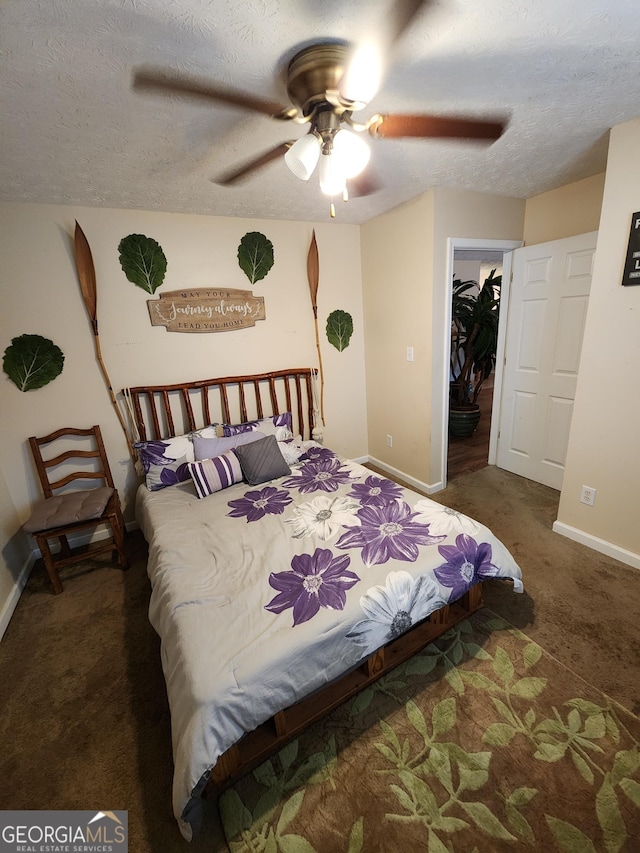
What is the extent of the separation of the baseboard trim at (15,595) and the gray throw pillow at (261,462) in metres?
1.53

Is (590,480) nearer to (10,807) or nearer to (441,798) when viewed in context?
(441,798)

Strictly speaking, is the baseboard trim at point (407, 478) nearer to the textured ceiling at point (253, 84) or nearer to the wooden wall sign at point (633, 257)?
the wooden wall sign at point (633, 257)

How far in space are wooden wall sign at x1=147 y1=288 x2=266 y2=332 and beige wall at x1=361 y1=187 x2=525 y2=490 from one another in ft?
3.67

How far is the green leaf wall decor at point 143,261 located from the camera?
7.82ft

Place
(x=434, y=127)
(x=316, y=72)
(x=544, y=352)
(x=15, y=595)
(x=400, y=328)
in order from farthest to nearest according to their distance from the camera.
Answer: (x=400, y=328) < (x=544, y=352) < (x=15, y=595) < (x=434, y=127) < (x=316, y=72)

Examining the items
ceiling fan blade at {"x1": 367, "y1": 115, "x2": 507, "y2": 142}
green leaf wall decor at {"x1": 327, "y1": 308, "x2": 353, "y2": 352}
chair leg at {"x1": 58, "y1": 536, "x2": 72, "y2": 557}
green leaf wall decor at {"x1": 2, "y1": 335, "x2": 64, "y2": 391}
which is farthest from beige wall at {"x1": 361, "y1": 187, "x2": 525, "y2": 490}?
chair leg at {"x1": 58, "y1": 536, "x2": 72, "y2": 557}

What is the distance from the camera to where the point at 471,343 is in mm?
4109

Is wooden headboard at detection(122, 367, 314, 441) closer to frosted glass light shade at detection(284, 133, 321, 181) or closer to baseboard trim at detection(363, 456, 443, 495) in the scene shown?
baseboard trim at detection(363, 456, 443, 495)

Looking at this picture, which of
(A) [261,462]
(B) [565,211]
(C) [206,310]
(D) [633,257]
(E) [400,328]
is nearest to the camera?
(D) [633,257]

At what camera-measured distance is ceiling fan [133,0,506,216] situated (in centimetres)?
99

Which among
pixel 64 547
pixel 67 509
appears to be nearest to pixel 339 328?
pixel 67 509

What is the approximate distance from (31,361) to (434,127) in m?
2.60

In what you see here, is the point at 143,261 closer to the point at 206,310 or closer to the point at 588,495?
the point at 206,310

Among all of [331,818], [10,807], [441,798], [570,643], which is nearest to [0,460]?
[10,807]
